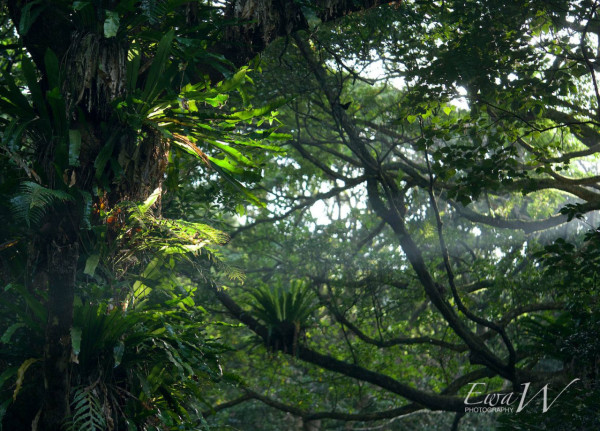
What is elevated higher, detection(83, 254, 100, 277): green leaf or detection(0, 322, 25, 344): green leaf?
detection(83, 254, 100, 277): green leaf

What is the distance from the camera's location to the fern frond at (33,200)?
2611 mm

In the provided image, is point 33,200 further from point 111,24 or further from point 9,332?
point 111,24

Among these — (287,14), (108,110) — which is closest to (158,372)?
(108,110)

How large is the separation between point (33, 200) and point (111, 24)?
93cm

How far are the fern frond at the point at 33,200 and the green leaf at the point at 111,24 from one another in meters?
0.77

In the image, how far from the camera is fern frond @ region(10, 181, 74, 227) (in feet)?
8.57

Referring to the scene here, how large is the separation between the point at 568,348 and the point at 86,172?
3.72 metres

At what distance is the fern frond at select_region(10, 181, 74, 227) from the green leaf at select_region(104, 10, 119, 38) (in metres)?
0.77

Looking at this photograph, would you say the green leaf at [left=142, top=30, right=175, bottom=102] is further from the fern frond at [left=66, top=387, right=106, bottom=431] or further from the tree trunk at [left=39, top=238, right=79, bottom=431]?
the fern frond at [left=66, top=387, right=106, bottom=431]

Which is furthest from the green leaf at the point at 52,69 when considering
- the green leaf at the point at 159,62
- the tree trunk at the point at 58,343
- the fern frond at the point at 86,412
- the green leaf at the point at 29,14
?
the fern frond at the point at 86,412

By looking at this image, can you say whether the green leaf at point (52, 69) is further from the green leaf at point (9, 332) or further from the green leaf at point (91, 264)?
the green leaf at point (9, 332)

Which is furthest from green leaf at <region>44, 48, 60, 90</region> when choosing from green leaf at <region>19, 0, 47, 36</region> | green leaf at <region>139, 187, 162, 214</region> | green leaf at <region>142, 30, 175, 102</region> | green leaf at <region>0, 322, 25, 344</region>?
green leaf at <region>0, 322, 25, 344</region>

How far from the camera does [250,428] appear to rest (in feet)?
38.0

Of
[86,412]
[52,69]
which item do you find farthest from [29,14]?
[86,412]
